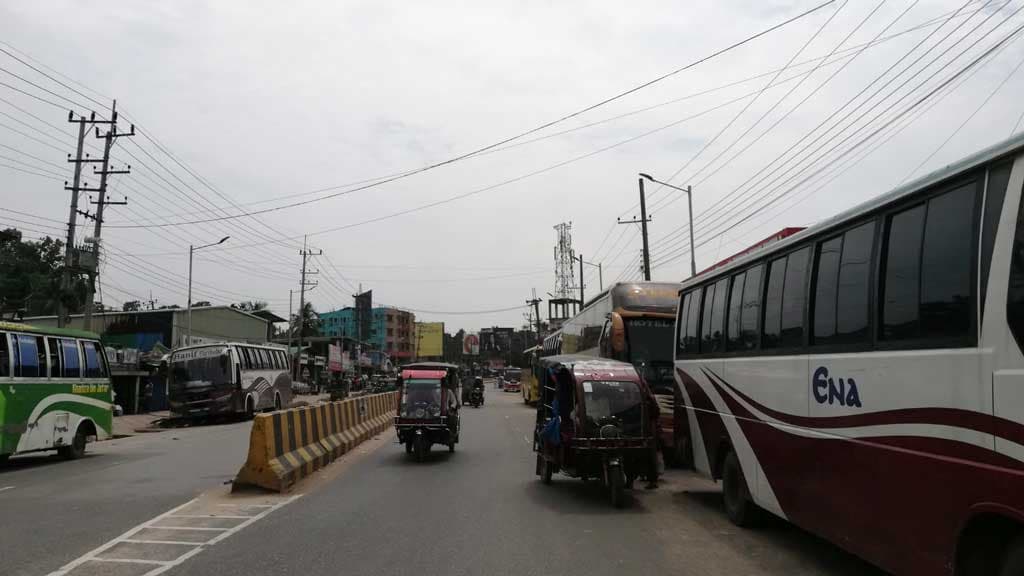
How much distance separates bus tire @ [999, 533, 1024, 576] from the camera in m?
4.05

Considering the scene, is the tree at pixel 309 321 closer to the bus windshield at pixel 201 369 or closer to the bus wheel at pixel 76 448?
the bus windshield at pixel 201 369

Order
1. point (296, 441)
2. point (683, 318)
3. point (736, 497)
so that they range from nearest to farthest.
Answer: point (736, 497)
point (683, 318)
point (296, 441)

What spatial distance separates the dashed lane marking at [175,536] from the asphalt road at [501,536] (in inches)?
9.1

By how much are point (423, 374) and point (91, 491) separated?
7.12m

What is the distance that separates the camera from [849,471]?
591 centimetres

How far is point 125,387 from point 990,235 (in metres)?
38.3

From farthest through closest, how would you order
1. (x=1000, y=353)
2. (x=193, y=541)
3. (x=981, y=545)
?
(x=193, y=541), (x=981, y=545), (x=1000, y=353)

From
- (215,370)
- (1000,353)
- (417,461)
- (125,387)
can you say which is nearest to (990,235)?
(1000,353)

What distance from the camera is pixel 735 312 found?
9.14m

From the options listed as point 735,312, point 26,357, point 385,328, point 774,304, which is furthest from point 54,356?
point 385,328

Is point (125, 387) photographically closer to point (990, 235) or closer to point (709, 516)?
point (709, 516)

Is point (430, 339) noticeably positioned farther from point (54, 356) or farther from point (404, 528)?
point (404, 528)

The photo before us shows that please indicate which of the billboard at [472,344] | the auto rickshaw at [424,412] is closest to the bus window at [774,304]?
the auto rickshaw at [424,412]

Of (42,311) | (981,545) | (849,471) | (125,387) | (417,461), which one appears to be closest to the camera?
(981,545)
